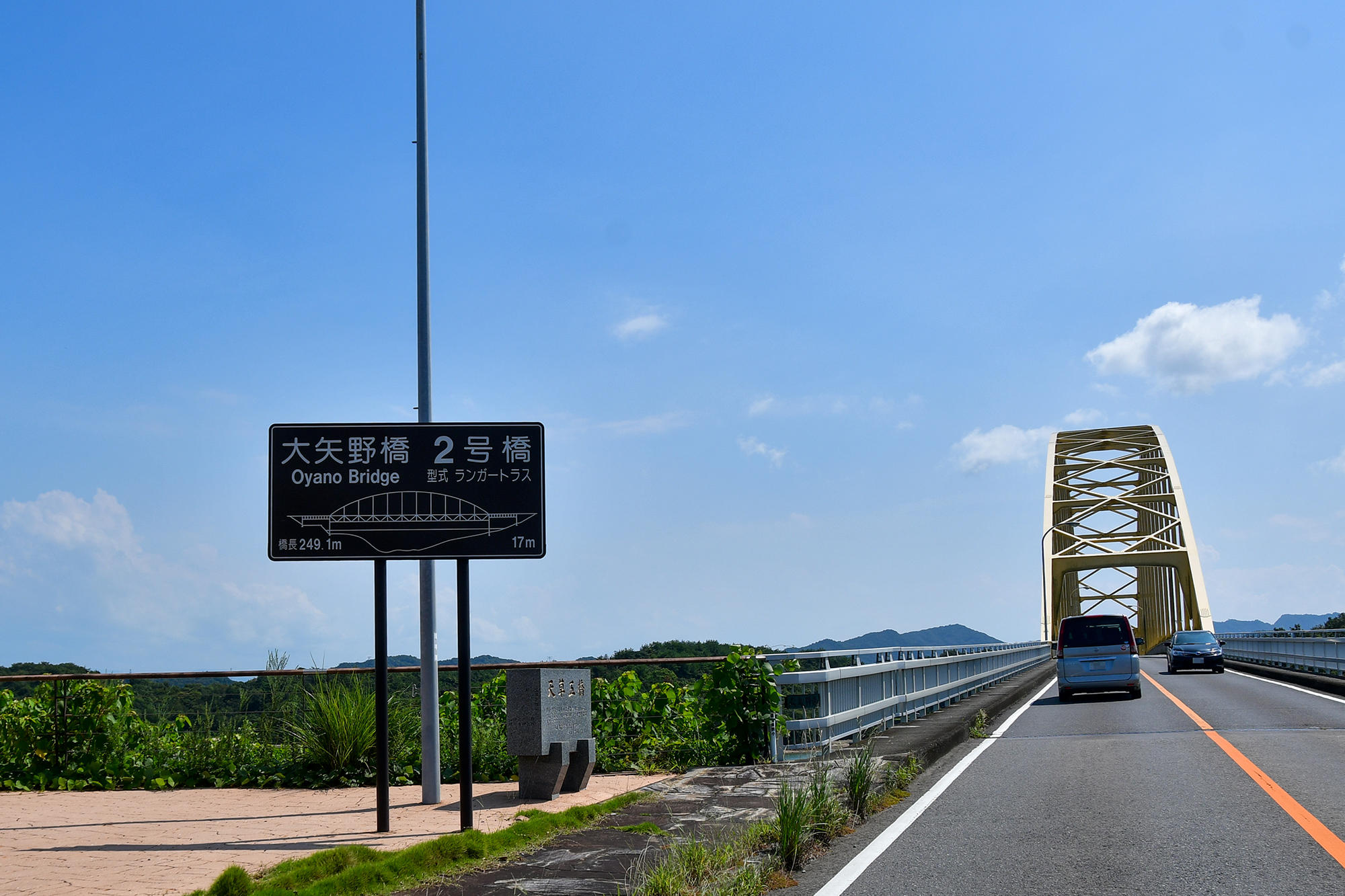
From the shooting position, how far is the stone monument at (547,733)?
960cm

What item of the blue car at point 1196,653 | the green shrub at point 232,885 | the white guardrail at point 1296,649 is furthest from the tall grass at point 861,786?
the blue car at point 1196,653

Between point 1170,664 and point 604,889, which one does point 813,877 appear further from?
point 1170,664

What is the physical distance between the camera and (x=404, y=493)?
8.96 m

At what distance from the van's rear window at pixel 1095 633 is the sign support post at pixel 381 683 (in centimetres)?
2007

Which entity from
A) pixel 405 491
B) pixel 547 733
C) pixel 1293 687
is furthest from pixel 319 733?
pixel 1293 687

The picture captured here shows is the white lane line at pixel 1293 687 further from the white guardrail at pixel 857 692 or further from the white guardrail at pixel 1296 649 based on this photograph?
the white guardrail at pixel 857 692

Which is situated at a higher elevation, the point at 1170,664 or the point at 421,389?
the point at 421,389

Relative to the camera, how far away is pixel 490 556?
882 centimetres

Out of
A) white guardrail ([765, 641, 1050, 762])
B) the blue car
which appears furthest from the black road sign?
the blue car

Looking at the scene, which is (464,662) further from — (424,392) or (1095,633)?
(1095,633)

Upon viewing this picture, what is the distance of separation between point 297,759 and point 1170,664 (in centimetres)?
3857

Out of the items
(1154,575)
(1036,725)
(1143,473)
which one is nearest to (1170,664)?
(1036,725)

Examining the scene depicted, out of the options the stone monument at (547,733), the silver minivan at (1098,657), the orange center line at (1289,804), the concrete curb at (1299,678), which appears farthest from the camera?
the concrete curb at (1299,678)

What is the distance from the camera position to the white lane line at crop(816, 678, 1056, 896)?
672cm
